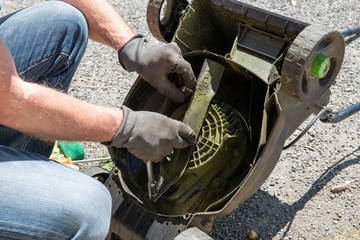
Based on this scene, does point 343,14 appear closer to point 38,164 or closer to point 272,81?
point 272,81

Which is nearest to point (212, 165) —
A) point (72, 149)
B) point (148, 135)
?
point (148, 135)

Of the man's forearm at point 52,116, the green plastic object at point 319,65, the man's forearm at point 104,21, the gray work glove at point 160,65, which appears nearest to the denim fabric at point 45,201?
the man's forearm at point 52,116

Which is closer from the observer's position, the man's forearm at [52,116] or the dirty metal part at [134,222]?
the man's forearm at [52,116]

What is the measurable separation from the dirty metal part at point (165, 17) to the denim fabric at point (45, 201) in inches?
32.7

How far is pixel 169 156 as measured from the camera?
182 cm

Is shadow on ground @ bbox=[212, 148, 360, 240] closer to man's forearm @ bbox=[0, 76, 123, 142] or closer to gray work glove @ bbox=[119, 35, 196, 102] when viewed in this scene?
gray work glove @ bbox=[119, 35, 196, 102]

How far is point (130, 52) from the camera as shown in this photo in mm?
1886

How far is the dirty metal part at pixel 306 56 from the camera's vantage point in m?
1.60

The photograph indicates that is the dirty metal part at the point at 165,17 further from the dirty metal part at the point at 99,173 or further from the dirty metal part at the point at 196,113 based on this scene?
the dirty metal part at the point at 99,173

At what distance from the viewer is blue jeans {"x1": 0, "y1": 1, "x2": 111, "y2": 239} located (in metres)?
1.38

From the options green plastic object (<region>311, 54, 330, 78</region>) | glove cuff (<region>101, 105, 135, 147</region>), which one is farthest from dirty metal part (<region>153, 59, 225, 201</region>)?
green plastic object (<region>311, 54, 330, 78</region>)

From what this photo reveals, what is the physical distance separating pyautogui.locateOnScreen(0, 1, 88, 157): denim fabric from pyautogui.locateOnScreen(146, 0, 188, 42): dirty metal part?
1.07 feet

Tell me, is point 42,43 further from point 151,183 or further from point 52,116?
point 151,183

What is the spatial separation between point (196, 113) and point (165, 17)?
1.84ft
